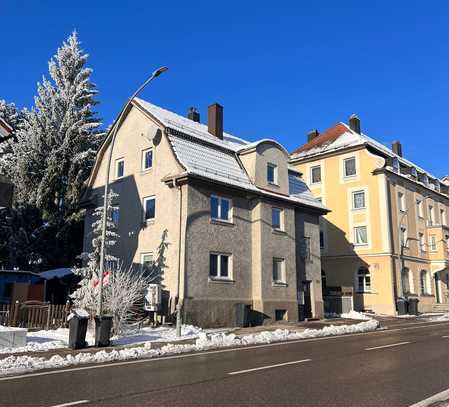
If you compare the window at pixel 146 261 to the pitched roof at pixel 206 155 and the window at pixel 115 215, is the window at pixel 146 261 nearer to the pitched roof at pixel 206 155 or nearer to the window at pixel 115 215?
the window at pixel 115 215

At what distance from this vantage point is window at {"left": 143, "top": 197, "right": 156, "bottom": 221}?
2351 centimetres

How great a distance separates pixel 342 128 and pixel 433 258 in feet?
46.9

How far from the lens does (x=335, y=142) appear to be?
136 feet

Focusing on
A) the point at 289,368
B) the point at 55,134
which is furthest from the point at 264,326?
the point at 55,134

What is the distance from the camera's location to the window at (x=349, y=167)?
1541 inches

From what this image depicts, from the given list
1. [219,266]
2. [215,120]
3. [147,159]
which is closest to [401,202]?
[215,120]

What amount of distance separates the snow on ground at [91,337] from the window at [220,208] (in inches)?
220

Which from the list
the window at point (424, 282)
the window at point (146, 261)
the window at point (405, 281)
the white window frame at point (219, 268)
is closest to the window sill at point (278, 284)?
the white window frame at point (219, 268)

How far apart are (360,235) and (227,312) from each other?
1957 centimetres

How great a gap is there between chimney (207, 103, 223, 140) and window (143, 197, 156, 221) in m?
6.18

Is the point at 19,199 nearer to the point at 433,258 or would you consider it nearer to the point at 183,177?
the point at 183,177

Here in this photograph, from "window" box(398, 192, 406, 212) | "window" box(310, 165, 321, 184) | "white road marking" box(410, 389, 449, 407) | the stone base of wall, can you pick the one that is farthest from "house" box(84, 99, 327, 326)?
"white road marking" box(410, 389, 449, 407)

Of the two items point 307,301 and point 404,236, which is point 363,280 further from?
point 307,301

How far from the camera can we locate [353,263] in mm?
37938
